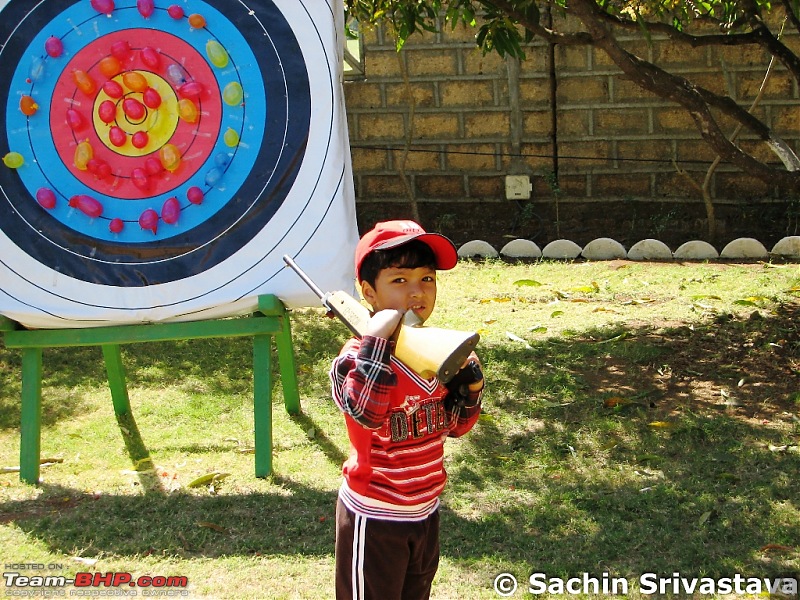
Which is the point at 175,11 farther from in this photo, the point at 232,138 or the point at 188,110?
the point at 232,138

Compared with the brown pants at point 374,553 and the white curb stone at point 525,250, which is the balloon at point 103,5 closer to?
the brown pants at point 374,553

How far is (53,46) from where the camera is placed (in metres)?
3.97

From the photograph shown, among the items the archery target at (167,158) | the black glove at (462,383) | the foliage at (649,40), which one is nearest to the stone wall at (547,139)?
the foliage at (649,40)

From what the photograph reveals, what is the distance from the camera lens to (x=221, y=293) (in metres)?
3.90

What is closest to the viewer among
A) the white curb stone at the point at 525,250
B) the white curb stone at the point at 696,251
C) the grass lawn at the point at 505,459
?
the grass lawn at the point at 505,459

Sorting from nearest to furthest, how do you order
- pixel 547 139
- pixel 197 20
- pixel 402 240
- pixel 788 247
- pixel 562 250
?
1. pixel 402 240
2. pixel 197 20
3. pixel 788 247
4. pixel 562 250
5. pixel 547 139

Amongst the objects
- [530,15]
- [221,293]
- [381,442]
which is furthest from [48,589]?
[530,15]

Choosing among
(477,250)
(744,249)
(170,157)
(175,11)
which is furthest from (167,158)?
(744,249)

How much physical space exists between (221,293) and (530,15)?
2316mm

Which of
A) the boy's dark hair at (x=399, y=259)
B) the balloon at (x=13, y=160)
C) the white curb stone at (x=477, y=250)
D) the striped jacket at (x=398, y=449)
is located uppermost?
the balloon at (x=13, y=160)

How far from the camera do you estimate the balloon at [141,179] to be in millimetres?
3973

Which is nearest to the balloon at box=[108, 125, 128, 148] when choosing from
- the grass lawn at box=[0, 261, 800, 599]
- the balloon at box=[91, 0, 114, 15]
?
the balloon at box=[91, 0, 114, 15]

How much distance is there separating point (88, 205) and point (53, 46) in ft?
2.11

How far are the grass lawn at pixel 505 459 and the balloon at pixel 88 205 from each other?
1.08m
